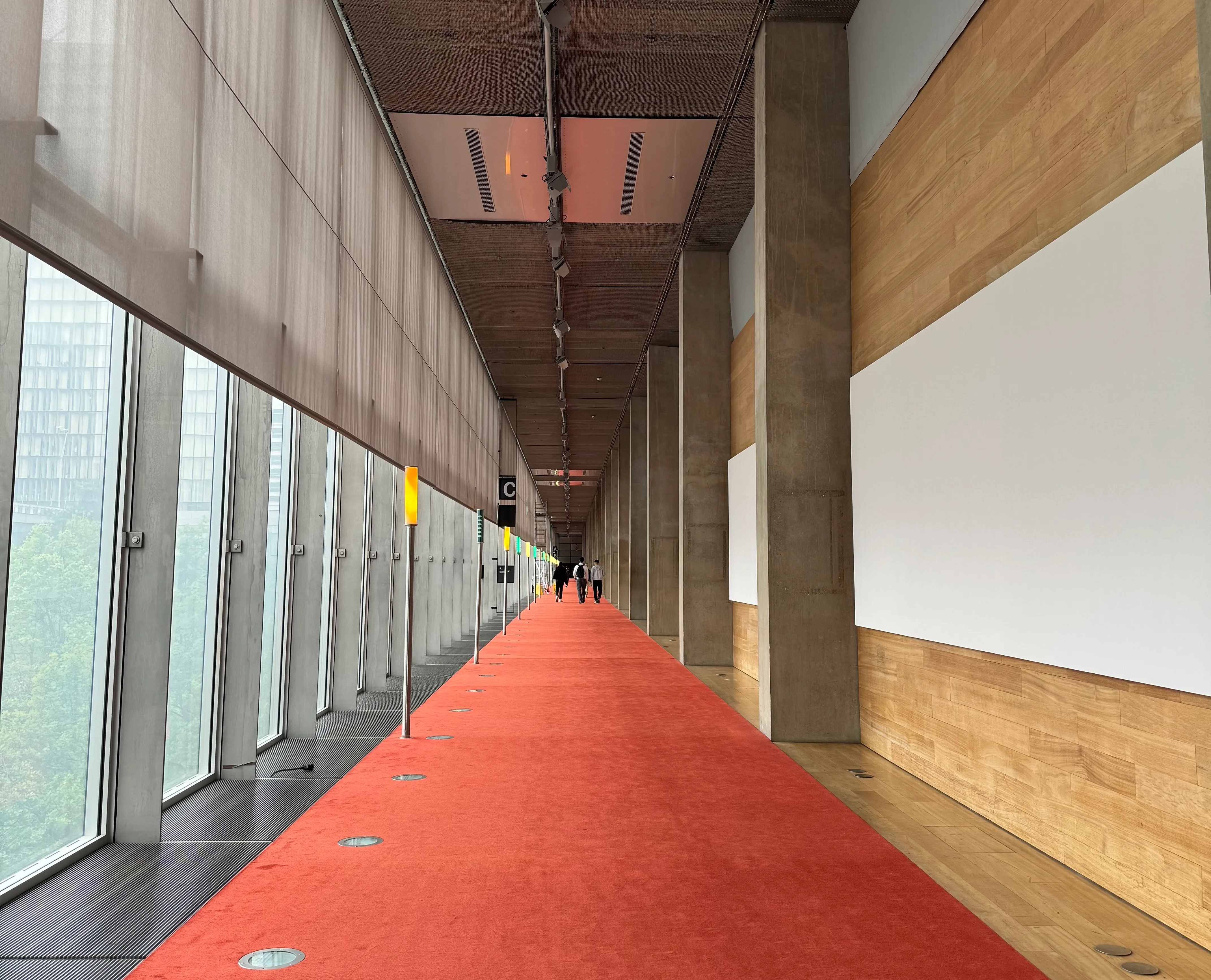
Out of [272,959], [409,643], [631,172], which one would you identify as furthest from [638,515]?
[272,959]

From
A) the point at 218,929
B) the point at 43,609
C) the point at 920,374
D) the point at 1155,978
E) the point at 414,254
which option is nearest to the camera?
the point at 1155,978

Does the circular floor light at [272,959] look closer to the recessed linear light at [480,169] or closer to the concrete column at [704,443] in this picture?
the recessed linear light at [480,169]

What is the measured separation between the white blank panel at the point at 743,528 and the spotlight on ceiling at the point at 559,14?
4.78m

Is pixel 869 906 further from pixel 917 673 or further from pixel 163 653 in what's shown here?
pixel 163 653

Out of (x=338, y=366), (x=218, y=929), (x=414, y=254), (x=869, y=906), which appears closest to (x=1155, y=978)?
(x=869, y=906)

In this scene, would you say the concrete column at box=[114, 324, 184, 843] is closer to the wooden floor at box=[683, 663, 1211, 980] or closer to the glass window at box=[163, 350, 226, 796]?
the glass window at box=[163, 350, 226, 796]

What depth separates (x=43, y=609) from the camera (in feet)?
12.8

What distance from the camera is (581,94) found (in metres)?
8.49

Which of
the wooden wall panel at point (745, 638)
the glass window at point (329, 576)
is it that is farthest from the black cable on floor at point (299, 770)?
the wooden wall panel at point (745, 638)

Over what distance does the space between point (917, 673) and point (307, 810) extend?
383cm

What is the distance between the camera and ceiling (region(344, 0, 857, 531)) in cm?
736

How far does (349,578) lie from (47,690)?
16.7 ft

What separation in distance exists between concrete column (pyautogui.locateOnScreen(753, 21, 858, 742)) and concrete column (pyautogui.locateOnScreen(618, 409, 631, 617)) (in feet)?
54.4

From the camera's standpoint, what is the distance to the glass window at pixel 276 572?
7.27 meters
